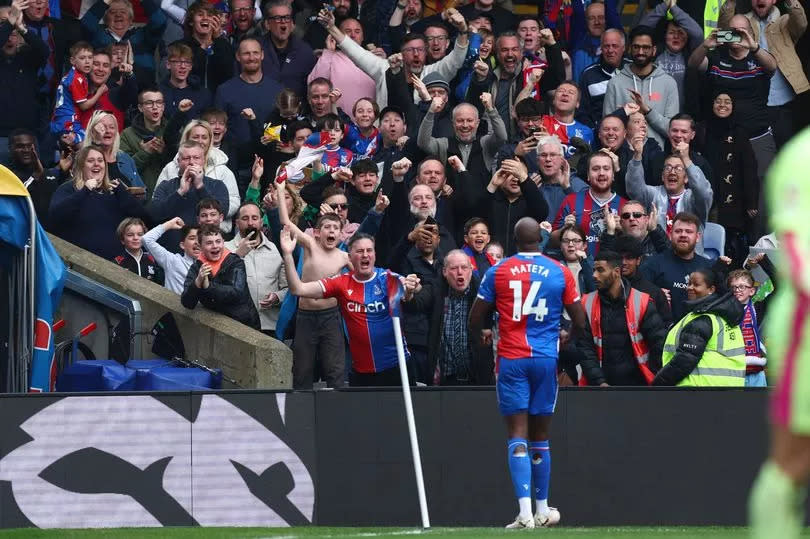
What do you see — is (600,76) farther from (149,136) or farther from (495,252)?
(149,136)

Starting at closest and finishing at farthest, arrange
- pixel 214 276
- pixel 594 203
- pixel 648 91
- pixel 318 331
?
1. pixel 318 331
2. pixel 214 276
3. pixel 594 203
4. pixel 648 91

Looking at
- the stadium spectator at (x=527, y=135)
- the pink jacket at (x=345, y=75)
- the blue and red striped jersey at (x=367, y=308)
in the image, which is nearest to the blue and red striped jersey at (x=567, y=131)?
the stadium spectator at (x=527, y=135)

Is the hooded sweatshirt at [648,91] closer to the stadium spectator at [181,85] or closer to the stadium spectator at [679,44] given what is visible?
the stadium spectator at [679,44]

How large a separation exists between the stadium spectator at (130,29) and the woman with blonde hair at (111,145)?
2.04 m

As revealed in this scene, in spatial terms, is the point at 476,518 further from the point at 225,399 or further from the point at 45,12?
the point at 45,12

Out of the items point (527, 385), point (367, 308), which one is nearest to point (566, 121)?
point (367, 308)

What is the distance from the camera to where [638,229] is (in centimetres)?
1467

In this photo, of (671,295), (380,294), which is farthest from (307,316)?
(671,295)

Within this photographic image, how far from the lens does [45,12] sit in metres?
17.7

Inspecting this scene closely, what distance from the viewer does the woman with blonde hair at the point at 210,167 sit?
50.9ft

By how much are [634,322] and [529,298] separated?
1.97 meters

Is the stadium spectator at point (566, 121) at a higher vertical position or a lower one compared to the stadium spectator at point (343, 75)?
lower

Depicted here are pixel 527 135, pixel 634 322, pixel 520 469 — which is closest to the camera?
pixel 520 469

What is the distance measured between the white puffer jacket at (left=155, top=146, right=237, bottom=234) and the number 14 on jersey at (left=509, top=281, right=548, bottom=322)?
4807 mm
